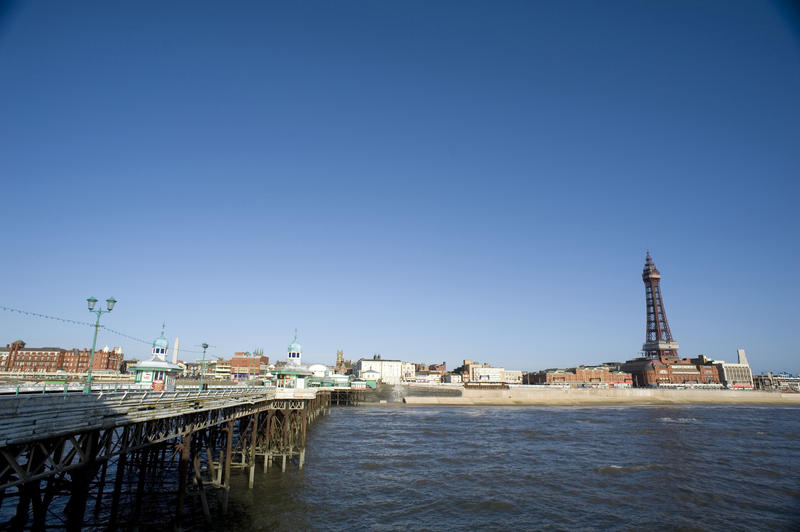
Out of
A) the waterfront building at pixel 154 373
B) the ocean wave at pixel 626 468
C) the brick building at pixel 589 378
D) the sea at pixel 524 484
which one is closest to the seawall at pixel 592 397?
the brick building at pixel 589 378

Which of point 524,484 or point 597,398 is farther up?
point 597,398

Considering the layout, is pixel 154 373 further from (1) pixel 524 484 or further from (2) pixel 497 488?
(1) pixel 524 484

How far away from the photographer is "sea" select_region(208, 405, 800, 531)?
26.1 meters

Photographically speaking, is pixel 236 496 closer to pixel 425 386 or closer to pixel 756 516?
pixel 756 516

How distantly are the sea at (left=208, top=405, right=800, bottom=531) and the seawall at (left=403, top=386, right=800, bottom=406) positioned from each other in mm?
62609

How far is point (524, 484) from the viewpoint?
112 ft

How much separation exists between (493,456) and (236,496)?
2677cm

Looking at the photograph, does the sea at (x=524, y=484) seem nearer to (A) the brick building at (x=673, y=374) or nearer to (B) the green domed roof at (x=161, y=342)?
(B) the green domed roof at (x=161, y=342)

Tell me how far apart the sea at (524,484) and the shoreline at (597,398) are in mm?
62099

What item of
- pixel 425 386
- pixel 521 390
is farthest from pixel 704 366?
pixel 425 386

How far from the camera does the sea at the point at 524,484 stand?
→ 2611cm

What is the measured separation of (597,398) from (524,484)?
11605 cm

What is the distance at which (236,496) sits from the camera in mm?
28641

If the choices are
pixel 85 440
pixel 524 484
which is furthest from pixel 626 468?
pixel 85 440
